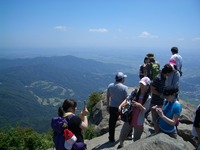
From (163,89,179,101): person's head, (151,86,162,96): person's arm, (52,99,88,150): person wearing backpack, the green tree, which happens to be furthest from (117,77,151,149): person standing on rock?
the green tree

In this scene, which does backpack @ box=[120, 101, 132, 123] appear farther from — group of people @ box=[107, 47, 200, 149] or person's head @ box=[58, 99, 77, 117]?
person's head @ box=[58, 99, 77, 117]

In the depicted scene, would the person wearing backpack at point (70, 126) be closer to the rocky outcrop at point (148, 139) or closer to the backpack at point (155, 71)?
the rocky outcrop at point (148, 139)

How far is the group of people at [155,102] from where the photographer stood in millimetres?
6141

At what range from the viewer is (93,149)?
403 inches

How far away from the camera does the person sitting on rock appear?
6.02m

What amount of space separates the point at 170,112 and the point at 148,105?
154 cm

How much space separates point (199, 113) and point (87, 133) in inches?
370

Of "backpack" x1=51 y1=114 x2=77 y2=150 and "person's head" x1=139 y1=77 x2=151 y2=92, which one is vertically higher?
"person's head" x1=139 y1=77 x2=151 y2=92

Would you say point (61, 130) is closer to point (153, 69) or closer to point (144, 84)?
point (144, 84)

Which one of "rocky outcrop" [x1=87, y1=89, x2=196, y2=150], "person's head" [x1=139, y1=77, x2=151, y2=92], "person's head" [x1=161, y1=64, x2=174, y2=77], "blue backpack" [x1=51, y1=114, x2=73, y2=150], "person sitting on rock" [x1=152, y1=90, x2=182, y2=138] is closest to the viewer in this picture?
"blue backpack" [x1=51, y1=114, x2=73, y2=150]

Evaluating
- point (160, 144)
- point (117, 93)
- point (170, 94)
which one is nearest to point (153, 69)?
point (117, 93)

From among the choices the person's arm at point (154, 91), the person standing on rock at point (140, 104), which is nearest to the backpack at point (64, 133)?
the person standing on rock at point (140, 104)

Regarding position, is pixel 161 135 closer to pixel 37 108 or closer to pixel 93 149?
pixel 93 149

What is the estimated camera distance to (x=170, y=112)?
6.16 metres
